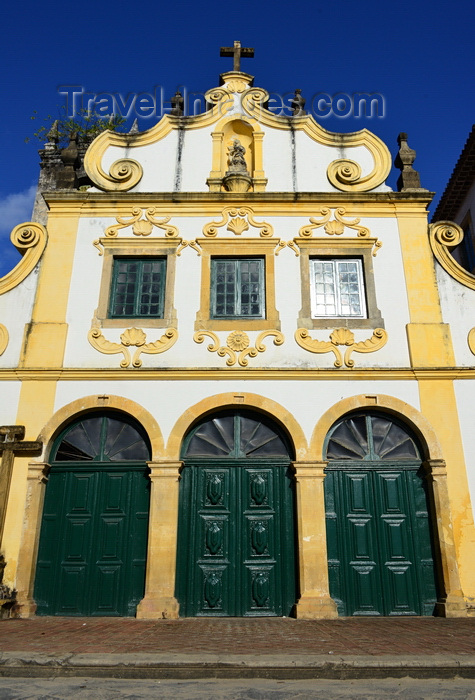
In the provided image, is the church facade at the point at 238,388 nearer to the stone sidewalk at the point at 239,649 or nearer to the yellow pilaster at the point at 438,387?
the yellow pilaster at the point at 438,387

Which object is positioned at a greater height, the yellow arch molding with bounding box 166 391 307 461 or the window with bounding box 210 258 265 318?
the window with bounding box 210 258 265 318

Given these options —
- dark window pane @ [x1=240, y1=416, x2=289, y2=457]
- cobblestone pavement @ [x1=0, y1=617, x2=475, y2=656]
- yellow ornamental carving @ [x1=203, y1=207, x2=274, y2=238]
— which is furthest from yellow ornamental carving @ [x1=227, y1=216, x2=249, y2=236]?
cobblestone pavement @ [x1=0, y1=617, x2=475, y2=656]

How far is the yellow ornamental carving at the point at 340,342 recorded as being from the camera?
1016 cm

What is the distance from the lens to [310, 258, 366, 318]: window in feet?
34.7

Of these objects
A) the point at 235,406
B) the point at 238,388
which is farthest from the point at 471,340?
the point at 235,406

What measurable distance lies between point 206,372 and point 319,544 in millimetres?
3388

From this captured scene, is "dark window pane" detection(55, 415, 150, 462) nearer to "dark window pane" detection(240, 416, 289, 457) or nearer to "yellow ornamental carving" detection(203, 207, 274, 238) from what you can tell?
"dark window pane" detection(240, 416, 289, 457)

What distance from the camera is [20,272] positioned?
426 inches

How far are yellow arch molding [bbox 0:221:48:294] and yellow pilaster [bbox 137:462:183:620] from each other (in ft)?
14.8

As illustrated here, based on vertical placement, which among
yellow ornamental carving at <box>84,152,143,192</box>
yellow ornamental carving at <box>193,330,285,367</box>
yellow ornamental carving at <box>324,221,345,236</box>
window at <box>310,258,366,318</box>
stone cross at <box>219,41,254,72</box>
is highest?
stone cross at <box>219,41,254,72</box>

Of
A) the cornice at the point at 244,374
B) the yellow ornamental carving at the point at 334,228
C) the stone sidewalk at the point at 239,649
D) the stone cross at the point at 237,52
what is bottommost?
the stone sidewalk at the point at 239,649

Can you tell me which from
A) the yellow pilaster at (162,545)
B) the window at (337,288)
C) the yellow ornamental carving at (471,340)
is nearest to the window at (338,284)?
the window at (337,288)

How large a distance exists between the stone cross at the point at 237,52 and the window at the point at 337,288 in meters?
5.25

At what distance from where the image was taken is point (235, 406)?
986 centimetres
